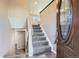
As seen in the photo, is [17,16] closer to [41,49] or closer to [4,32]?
[4,32]

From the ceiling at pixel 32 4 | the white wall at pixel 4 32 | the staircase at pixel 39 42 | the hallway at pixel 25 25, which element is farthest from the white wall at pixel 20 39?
the ceiling at pixel 32 4

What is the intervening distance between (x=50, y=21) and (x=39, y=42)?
0.44m

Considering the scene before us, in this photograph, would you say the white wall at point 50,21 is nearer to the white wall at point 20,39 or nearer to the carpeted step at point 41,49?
the carpeted step at point 41,49

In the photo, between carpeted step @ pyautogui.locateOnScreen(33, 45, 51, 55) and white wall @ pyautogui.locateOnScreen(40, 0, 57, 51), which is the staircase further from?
white wall @ pyautogui.locateOnScreen(40, 0, 57, 51)

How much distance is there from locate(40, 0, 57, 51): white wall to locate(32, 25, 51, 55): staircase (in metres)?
0.12

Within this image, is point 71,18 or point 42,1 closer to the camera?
point 71,18

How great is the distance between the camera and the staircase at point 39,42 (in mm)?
1939

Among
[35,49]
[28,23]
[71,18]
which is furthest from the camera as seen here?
[35,49]

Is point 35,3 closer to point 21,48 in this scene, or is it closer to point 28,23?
point 28,23

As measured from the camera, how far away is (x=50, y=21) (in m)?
1.83

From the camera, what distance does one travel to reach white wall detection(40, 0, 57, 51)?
173 centimetres

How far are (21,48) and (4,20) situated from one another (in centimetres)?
49

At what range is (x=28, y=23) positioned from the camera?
1.89m

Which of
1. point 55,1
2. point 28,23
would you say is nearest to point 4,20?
point 28,23
